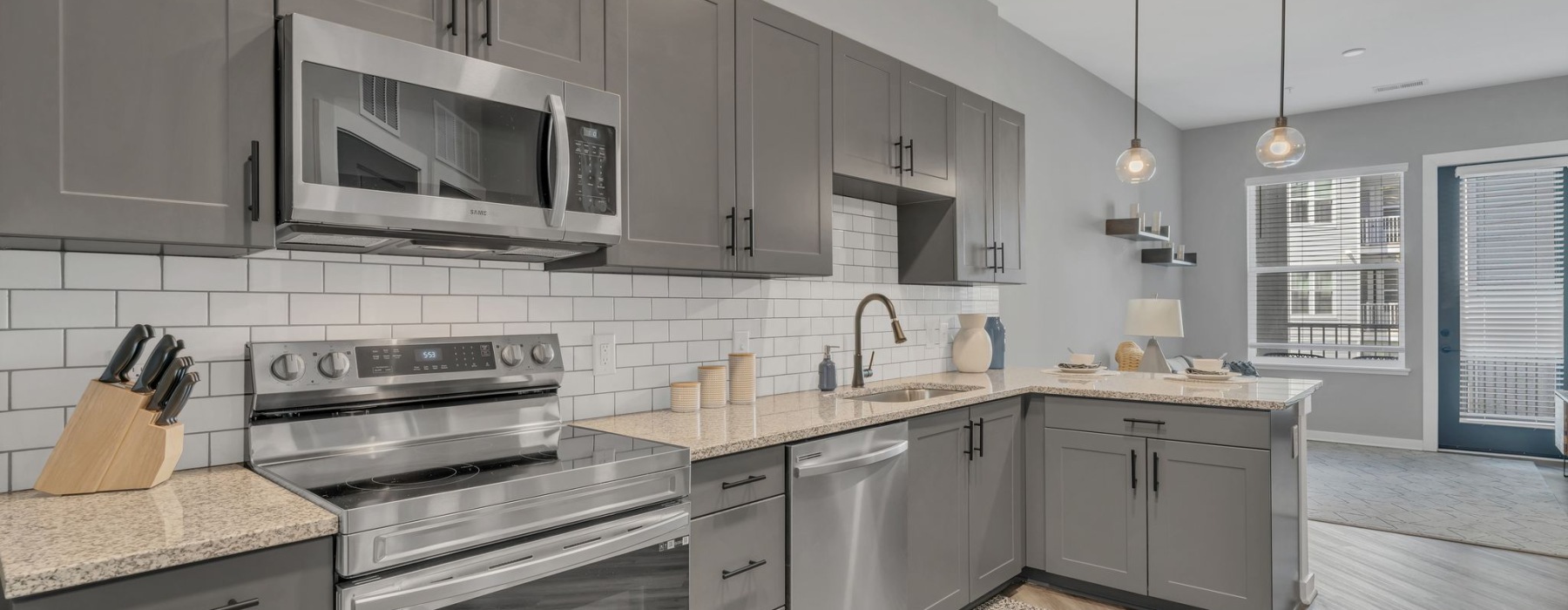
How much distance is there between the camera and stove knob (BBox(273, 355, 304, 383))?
1.71m

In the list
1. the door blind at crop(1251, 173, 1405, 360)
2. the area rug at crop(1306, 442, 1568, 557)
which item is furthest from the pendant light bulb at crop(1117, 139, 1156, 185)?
the door blind at crop(1251, 173, 1405, 360)

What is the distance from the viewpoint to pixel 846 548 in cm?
238

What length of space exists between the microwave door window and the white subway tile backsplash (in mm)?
530

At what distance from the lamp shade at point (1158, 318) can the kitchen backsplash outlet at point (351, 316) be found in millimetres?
2292

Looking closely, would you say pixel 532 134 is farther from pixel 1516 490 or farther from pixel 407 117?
pixel 1516 490

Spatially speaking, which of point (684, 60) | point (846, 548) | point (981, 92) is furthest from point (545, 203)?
point (981, 92)

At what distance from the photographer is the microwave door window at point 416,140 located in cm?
155

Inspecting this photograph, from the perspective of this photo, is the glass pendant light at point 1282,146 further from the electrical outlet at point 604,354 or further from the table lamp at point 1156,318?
the electrical outlet at point 604,354

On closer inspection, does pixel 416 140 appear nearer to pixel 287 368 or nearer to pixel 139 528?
pixel 287 368

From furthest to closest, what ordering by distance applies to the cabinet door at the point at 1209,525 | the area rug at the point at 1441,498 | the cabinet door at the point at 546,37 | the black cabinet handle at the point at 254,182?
the area rug at the point at 1441,498 → the cabinet door at the point at 1209,525 → the cabinet door at the point at 546,37 → the black cabinet handle at the point at 254,182

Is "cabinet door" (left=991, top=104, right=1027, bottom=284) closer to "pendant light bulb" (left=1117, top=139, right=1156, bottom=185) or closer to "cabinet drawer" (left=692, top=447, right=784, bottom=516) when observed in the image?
"pendant light bulb" (left=1117, top=139, right=1156, bottom=185)

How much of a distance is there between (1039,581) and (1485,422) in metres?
5.34

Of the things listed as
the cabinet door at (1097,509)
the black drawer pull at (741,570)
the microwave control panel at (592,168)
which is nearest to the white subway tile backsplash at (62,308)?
the microwave control panel at (592,168)

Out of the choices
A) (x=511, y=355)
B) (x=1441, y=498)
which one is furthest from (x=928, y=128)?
(x=1441, y=498)
